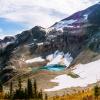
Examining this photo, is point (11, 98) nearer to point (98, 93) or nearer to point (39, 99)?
point (39, 99)

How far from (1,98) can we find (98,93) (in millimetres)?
51578

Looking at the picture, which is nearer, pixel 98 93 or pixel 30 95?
pixel 98 93

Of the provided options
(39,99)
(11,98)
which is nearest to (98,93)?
(39,99)

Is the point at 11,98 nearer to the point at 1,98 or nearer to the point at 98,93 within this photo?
the point at 1,98

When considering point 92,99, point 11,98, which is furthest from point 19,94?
point 92,99

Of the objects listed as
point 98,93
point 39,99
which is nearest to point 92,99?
point 98,93

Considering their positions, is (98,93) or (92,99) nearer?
(98,93)

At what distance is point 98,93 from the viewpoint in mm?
177125

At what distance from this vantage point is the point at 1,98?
195 metres

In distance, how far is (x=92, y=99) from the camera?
630 ft

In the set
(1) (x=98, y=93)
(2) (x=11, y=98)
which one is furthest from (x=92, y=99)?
(2) (x=11, y=98)

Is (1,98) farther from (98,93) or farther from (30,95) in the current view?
(98,93)

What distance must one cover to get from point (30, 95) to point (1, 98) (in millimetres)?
16706

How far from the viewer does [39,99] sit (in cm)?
18325
